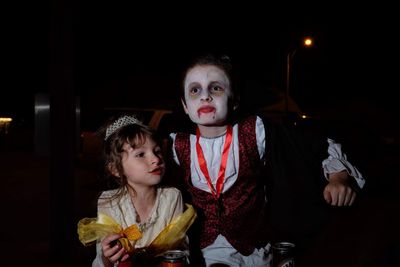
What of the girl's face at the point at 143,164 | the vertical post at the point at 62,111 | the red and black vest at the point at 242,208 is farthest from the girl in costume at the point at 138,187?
the vertical post at the point at 62,111

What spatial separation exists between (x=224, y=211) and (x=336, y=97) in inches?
1613

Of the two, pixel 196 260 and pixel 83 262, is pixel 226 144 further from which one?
pixel 83 262

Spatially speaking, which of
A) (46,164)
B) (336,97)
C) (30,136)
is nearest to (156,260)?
(46,164)

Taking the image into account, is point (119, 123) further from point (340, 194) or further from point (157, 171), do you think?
point (340, 194)

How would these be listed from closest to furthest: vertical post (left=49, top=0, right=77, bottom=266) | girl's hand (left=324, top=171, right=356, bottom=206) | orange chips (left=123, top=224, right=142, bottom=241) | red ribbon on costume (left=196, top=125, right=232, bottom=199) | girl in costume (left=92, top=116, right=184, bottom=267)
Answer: orange chips (left=123, top=224, right=142, bottom=241) → girl's hand (left=324, top=171, right=356, bottom=206) → girl in costume (left=92, top=116, right=184, bottom=267) → red ribbon on costume (left=196, top=125, right=232, bottom=199) → vertical post (left=49, top=0, right=77, bottom=266)

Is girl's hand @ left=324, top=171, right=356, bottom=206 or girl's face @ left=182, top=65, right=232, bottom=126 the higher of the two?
girl's face @ left=182, top=65, right=232, bottom=126

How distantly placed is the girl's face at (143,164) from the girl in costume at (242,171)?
11.3 inches

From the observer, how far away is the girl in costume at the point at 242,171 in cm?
274

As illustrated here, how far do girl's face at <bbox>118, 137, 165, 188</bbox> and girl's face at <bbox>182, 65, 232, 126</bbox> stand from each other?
0.32 metres

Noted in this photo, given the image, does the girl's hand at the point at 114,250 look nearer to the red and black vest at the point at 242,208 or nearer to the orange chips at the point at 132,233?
the orange chips at the point at 132,233

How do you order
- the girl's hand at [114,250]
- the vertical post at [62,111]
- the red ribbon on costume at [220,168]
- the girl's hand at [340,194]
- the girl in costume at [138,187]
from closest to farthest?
the girl's hand at [114,250], the girl's hand at [340,194], the girl in costume at [138,187], the red ribbon on costume at [220,168], the vertical post at [62,111]

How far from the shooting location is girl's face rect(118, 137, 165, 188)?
8.80 feet

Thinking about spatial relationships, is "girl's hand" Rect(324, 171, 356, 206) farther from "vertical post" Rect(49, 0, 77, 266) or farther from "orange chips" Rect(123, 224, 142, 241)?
"vertical post" Rect(49, 0, 77, 266)

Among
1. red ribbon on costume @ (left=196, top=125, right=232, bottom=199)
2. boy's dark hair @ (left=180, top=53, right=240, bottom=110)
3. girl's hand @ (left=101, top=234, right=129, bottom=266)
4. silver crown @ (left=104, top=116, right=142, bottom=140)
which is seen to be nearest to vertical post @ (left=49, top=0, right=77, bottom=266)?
→ silver crown @ (left=104, top=116, right=142, bottom=140)
